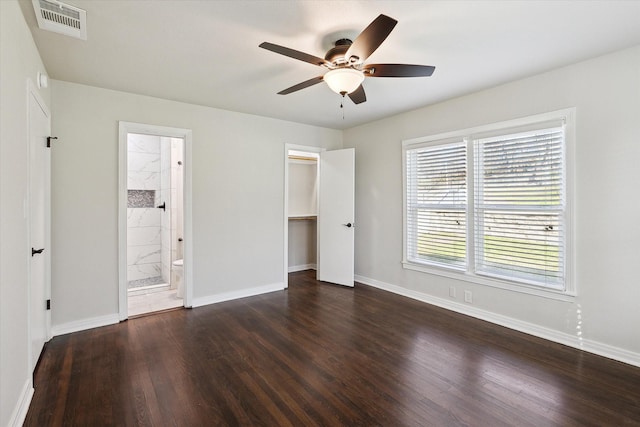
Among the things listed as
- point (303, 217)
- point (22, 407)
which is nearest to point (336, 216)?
point (303, 217)

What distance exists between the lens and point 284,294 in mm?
4484

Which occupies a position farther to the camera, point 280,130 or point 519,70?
point 280,130

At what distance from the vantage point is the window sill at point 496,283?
2.93 meters

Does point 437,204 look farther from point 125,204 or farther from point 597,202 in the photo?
point 125,204

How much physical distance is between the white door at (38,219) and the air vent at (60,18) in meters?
0.51

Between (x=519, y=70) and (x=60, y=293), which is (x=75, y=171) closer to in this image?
(x=60, y=293)

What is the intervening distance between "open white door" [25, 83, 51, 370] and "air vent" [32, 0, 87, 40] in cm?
50

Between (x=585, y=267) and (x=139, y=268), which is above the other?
(x=585, y=267)

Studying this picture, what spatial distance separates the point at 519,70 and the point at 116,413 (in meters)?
4.31

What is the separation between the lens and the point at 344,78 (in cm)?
234

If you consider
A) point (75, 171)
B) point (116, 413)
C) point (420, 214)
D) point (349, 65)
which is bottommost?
point (116, 413)

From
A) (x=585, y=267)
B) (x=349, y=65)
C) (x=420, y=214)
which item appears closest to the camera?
(x=349, y=65)

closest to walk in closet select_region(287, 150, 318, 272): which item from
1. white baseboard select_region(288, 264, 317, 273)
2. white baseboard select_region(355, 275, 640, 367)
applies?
white baseboard select_region(288, 264, 317, 273)

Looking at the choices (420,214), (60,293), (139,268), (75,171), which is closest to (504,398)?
(420,214)
